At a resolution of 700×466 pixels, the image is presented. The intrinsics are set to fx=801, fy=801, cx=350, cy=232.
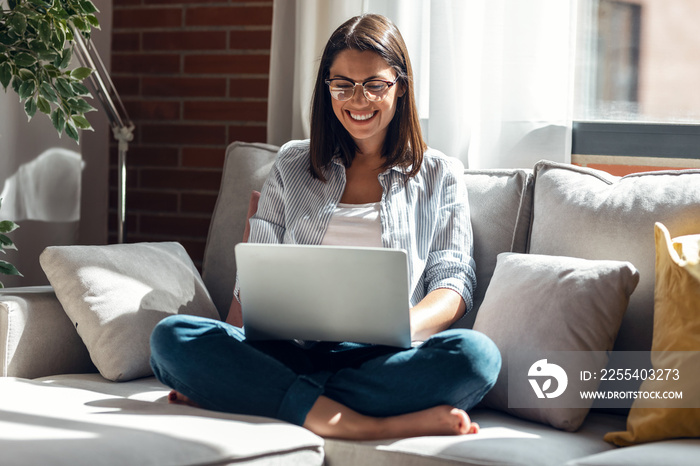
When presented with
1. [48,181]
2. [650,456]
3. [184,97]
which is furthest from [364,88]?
[48,181]

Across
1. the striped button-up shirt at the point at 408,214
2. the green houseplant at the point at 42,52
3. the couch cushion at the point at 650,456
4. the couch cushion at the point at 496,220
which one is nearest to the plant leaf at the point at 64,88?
the green houseplant at the point at 42,52

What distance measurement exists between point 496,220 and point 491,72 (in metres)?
0.58

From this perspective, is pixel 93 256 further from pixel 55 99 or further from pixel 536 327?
pixel 536 327

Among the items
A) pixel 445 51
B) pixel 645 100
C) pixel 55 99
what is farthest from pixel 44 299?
pixel 645 100

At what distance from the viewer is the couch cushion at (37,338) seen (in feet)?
5.64

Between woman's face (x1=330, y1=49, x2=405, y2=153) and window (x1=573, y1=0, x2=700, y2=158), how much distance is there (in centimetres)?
71

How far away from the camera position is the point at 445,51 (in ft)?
7.67

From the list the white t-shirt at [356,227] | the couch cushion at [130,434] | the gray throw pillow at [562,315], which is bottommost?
the couch cushion at [130,434]

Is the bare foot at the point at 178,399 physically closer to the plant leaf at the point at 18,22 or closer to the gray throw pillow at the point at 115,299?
the gray throw pillow at the point at 115,299

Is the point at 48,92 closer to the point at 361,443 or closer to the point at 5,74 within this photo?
the point at 5,74

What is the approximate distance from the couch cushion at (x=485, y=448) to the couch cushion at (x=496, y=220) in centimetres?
46

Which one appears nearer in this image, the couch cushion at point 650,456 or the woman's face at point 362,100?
the couch cushion at point 650,456

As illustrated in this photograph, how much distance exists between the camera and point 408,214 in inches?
73.1

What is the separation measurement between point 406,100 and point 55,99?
36.7 inches
